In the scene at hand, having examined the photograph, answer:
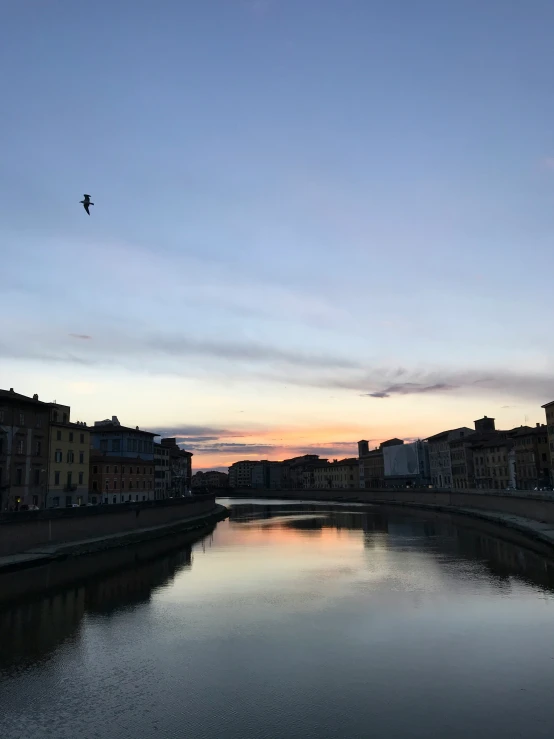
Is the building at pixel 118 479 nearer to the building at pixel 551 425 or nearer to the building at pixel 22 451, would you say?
the building at pixel 22 451

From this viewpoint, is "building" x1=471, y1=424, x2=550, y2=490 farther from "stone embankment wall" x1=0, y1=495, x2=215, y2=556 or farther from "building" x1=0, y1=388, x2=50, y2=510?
"building" x1=0, y1=388, x2=50, y2=510

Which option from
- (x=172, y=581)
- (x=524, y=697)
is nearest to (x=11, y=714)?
(x=524, y=697)

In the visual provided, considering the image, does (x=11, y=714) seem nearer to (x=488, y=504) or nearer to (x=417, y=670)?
(x=417, y=670)

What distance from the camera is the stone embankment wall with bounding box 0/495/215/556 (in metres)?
45.3

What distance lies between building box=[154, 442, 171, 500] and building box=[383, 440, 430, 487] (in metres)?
81.7

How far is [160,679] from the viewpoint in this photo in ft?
68.5

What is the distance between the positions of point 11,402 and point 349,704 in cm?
5510

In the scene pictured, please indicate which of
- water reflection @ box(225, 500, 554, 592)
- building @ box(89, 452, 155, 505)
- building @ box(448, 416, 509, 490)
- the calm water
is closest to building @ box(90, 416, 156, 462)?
building @ box(89, 452, 155, 505)

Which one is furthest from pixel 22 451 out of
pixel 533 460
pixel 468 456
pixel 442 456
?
pixel 442 456

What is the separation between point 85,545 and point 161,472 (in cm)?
7498

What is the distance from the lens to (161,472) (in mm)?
127625

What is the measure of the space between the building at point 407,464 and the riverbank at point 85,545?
110 metres

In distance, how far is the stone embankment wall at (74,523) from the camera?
45.3 m

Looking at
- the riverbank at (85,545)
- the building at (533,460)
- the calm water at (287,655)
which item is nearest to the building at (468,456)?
the building at (533,460)
